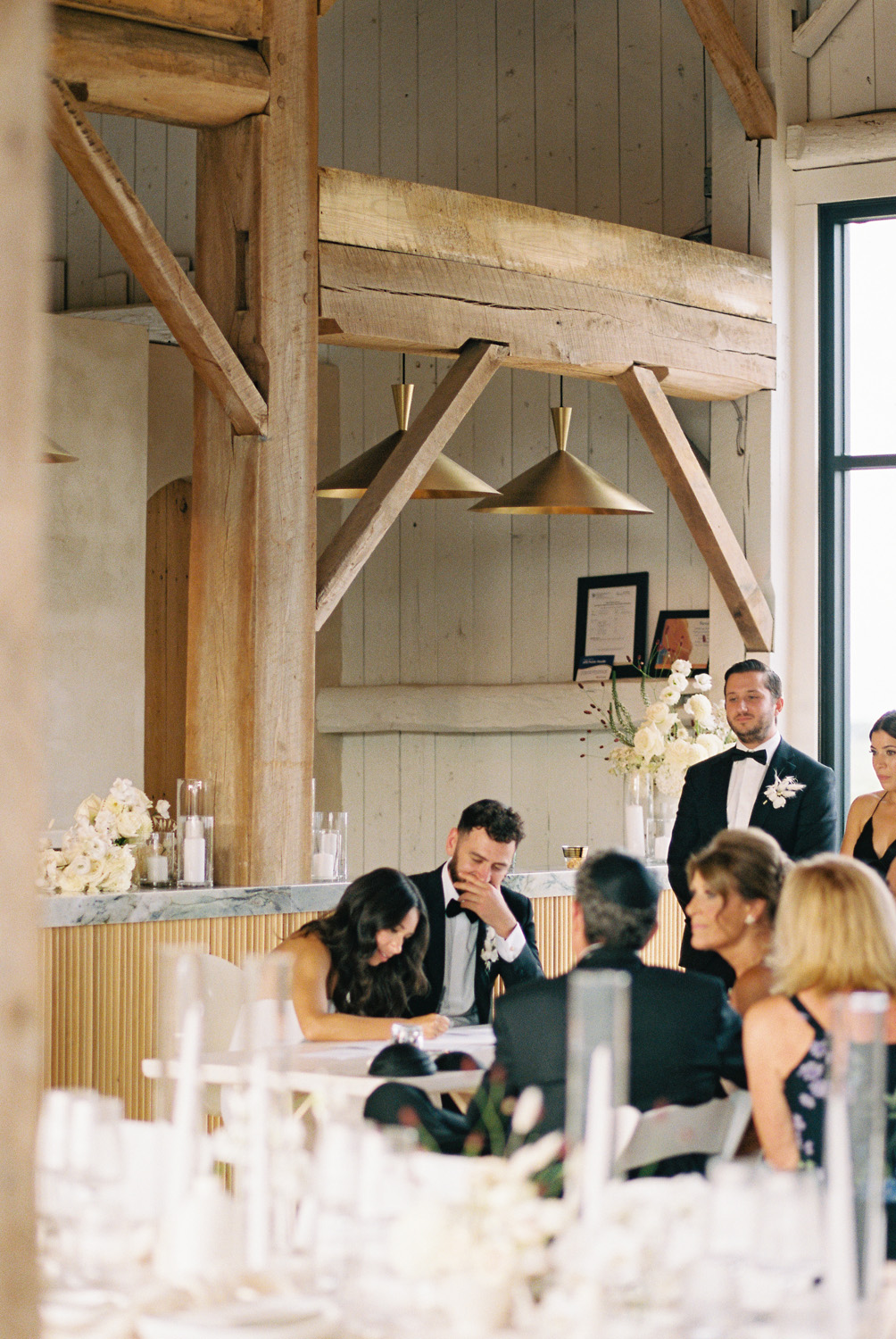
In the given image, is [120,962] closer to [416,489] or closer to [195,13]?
[416,489]

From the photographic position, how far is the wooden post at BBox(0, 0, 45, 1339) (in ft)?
5.00

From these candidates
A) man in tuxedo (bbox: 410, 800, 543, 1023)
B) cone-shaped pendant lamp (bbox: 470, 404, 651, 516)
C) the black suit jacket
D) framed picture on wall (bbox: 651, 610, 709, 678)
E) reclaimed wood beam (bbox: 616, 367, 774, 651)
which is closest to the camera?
the black suit jacket

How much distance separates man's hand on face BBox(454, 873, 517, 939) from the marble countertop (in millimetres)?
924

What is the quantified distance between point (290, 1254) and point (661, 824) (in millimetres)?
4733

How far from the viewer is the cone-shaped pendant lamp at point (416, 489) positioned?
6.89 m

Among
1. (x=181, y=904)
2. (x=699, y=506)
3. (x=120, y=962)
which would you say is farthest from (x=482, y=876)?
(x=699, y=506)

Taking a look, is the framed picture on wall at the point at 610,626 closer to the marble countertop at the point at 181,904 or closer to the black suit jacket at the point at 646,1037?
the marble countertop at the point at 181,904

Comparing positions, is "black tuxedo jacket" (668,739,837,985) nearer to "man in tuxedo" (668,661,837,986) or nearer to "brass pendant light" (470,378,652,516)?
"man in tuxedo" (668,661,837,986)

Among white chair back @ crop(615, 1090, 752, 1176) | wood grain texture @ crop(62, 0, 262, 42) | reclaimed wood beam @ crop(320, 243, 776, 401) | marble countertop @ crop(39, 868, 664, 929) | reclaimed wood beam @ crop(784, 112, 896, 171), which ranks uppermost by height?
reclaimed wood beam @ crop(784, 112, 896, 171)

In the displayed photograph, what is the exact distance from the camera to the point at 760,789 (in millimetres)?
5707

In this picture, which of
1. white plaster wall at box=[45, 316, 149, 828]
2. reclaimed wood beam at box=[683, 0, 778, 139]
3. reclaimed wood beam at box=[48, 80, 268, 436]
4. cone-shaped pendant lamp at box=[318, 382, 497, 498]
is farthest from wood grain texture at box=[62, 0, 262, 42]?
white plaster wall at box=[45, 316, 149, 828]

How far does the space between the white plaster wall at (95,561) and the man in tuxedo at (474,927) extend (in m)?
3.70

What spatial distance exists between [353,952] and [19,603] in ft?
9.07

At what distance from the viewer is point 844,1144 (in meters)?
1.96
